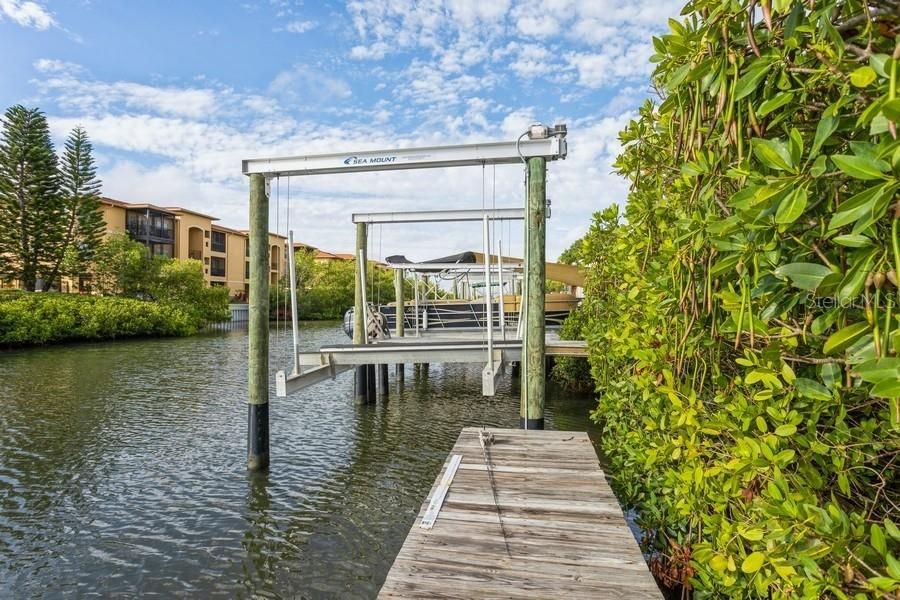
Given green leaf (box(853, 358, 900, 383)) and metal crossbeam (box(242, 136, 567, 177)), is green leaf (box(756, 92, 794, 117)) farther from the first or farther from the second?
metal crossbeam (box(242, 136, 567, 177))

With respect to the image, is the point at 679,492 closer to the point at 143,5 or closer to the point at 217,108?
the point at 143,5

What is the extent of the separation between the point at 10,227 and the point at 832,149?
112 ft

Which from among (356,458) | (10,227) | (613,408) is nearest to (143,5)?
(356,458)

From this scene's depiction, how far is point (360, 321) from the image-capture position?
28.3ft

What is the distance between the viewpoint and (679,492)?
222 centimetres

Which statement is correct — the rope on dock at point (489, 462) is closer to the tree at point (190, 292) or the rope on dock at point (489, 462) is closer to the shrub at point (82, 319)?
the shrub at point (82, 319)

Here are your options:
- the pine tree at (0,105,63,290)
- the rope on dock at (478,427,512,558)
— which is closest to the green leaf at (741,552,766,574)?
the rope on dock at (478,427,512,558)

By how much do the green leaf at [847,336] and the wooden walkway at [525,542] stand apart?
117cm

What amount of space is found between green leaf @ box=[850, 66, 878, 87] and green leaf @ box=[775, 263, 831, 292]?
38 centimetres

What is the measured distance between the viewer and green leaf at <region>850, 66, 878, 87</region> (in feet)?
3.24

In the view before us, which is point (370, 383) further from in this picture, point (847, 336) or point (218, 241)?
point (218, 241)

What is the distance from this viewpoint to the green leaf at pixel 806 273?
3.64 feet

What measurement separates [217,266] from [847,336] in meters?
49.4

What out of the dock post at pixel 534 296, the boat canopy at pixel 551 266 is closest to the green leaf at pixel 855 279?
the dock post at pixel 534 296
